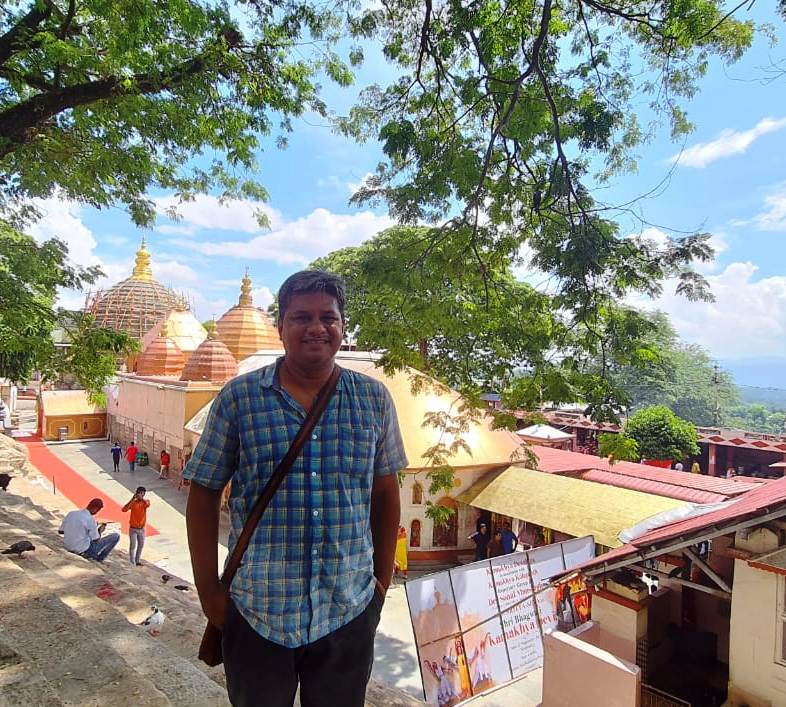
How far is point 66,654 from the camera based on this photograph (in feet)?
8.48

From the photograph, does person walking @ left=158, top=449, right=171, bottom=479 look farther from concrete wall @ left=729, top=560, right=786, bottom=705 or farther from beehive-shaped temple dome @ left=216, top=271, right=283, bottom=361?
concrete wall @ left=729, top=560, right=786, bottom=705

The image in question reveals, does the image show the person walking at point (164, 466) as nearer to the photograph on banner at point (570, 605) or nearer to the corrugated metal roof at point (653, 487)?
the corrugated metal roof at point (653, 487)

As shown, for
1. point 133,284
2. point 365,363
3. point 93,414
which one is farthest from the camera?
point 133,284

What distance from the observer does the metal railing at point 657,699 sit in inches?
214

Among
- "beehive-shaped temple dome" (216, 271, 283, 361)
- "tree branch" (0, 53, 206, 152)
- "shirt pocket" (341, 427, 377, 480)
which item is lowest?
"shirt pocket" (341, 427, 377, 480)

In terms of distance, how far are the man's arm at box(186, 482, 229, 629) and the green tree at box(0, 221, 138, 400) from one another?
4.79 metres

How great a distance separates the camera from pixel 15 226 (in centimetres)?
920

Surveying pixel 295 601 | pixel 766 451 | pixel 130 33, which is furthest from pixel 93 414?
pixel 766 451

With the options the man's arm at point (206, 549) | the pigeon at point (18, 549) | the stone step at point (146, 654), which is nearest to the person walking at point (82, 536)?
the pigeon at point (18, 549)

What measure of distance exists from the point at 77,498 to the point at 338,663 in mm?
17478

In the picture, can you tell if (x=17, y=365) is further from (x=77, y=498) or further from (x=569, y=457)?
(x=569, y=457)

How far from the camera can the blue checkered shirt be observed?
1522 mm

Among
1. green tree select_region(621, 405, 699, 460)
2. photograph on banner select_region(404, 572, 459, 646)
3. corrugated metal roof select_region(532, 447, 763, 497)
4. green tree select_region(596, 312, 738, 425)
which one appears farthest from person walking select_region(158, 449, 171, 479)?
green tree select_region(596, 312, 738, 425)

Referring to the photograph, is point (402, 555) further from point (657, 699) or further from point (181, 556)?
point (657, 699)
